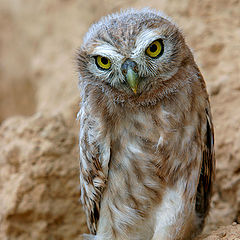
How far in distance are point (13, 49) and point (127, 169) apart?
556 centimetres

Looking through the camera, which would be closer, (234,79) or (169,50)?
(169,50)

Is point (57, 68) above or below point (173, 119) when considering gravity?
above

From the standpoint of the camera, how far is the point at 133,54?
2.85m

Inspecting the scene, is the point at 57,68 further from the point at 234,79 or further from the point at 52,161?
the point at 234,79

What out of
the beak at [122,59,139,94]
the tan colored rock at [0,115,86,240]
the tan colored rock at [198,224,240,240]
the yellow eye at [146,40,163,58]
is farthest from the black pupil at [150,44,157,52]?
the tan colored rock at [0,115,86,240]

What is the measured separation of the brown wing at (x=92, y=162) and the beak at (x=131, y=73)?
1.65ft

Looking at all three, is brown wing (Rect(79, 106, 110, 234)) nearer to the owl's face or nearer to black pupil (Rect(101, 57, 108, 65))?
the owl's face

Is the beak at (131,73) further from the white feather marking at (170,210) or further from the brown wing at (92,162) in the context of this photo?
the white feather marking at (170,210)

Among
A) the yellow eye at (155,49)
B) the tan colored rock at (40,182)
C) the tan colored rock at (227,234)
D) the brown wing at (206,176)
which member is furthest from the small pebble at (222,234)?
the tan colored rock at (40,182)

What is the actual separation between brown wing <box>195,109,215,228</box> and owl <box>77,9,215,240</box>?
6 centimetres

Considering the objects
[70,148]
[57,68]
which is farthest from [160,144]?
[57,68]

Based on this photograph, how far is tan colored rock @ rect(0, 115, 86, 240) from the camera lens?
4145 mm

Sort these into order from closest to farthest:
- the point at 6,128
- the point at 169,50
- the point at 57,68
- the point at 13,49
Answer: the point at 169,50, the point at 6,128, the point at 57,68, the point at 13,49

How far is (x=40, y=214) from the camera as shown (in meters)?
4.19
